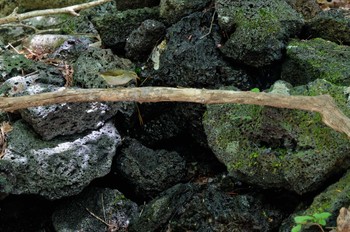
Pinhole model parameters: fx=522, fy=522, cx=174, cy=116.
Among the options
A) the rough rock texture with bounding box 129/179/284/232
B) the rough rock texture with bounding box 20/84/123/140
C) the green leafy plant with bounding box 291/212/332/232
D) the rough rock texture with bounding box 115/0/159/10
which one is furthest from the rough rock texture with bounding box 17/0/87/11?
the green leafy plant with bounding box 291/212/332/232

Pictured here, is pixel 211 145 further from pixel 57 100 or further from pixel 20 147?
pixel 20 147

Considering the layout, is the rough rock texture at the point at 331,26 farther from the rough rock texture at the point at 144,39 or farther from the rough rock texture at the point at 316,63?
the rough rock texture at the point at 144,39

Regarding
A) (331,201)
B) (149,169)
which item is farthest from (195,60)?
(331,201)

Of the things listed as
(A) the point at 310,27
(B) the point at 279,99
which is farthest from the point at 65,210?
(A) the point at 310,27

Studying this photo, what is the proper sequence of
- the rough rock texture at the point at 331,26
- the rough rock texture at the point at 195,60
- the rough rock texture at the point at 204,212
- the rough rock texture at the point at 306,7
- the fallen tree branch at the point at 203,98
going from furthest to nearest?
the rough rock texture at the point at 306,7 < the rough rock texture at the point at 331,26 < the rough rock texture at the point at 195,60 < the rough rock texture at the point at 204,212 < the fallen tree branch at the point at 203,98

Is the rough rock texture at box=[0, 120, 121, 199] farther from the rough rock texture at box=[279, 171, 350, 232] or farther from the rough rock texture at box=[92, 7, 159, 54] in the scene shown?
the rough rock texture at box=[279, 171, 350, 232]

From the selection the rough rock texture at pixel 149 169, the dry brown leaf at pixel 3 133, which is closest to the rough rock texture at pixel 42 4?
the dry brown leaf at pixel 3 133
